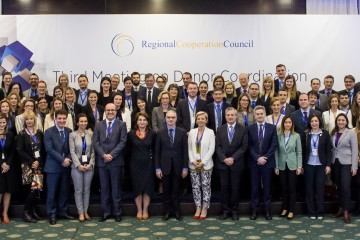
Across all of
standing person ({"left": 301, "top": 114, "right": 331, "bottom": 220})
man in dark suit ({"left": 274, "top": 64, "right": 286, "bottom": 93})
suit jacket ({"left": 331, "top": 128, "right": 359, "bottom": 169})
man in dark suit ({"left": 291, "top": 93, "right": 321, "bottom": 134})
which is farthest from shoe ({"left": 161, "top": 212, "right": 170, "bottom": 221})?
man in dark suit ({"left": 274, "top": 64, "right": 286, "bottom": 93})

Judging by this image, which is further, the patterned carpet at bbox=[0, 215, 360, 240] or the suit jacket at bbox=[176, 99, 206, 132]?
the suit jacket at bbox=[176, 99, 206, 132]

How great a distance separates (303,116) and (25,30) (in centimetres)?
489

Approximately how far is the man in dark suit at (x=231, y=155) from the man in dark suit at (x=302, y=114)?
32.0 inches

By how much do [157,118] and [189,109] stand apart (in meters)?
0.46

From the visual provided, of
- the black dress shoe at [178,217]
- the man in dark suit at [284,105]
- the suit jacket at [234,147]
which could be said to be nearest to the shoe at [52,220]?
the black dress shoe at [178,217]

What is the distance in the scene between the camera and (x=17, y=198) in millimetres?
7281

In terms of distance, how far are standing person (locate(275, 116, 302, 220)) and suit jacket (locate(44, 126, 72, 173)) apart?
2.71 metres

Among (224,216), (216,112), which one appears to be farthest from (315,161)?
(216,112)

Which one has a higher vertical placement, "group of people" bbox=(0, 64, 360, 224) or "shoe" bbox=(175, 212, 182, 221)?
"group of people" bbox=(0, 64, 360, 224)

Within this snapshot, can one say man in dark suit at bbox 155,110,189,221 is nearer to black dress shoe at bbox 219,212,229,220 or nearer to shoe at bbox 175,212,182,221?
shoe at bbox 175,212,182,221

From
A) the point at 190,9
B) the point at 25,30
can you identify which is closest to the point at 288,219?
the point at 190,9

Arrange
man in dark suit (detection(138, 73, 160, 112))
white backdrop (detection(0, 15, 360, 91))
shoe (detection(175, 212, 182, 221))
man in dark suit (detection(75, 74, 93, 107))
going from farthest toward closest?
white backdrop (detection(0, 15, 360, 91)), man in dark suit (detection(138, 73, 160, 112)), man in dark suit (detection(75, 74, 93, 107)), shoe (detection(175, 212, 182, 221))

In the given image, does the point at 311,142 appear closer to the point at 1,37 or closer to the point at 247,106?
the point at 247,106

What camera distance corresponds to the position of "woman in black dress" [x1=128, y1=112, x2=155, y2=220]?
6742mm
